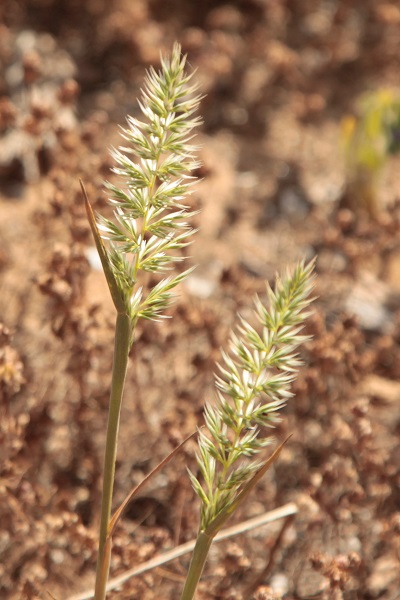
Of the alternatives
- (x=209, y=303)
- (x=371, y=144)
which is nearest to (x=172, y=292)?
(x=209, y=303)

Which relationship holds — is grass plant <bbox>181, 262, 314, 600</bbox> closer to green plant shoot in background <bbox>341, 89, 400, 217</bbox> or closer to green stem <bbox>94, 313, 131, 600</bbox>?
green stem <bbox>94, 313, 131, 600</bbox>

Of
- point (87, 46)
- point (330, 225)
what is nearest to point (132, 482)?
point (330, 225)

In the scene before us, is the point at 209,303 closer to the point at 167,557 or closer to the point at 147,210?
the point at 167,557

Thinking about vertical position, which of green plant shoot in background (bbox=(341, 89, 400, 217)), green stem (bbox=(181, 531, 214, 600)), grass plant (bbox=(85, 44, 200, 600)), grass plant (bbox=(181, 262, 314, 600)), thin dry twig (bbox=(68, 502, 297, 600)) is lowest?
thin dry twig (bbox=(68, 502, 297, 600))

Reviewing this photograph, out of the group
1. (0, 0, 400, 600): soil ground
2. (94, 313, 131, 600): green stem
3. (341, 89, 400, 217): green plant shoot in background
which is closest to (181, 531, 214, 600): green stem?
(94, 313, 131, 600): green stem

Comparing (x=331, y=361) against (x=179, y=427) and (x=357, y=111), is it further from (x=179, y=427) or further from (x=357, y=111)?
(x=357, y=111)

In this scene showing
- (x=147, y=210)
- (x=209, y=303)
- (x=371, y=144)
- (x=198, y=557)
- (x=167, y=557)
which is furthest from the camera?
(x=371, y=144)
